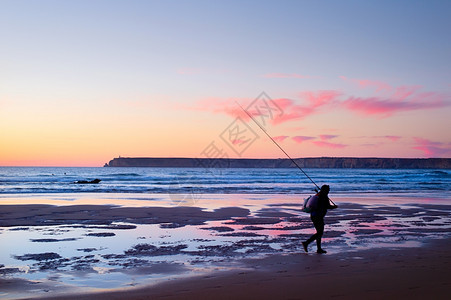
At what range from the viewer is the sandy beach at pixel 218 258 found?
573 centimetres

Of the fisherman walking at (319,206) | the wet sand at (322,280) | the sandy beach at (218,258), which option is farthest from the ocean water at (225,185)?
the wet sand at (322,280)

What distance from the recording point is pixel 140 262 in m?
7.42

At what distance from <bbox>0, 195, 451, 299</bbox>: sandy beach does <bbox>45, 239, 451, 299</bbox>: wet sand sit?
0.05ft

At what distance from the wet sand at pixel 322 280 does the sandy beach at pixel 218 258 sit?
0.01 m

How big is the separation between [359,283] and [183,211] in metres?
10.8

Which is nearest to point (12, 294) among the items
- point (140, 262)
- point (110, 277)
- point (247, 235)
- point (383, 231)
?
point (110, 277)

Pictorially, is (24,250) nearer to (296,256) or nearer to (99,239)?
(99,239)

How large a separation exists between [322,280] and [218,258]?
2.19m

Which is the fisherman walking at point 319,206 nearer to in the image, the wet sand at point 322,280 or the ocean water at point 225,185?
the wet sand at point 322,280

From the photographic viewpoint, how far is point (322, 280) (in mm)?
6242

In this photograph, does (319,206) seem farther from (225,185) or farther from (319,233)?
(225,185)

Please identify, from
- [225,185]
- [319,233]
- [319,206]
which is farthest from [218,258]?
[225,185]

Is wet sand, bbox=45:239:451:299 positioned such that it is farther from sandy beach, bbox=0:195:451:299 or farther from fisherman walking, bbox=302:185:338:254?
fisherman walking, bbox=302:185:338:254

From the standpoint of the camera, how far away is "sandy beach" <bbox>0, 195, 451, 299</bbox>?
573 cm
